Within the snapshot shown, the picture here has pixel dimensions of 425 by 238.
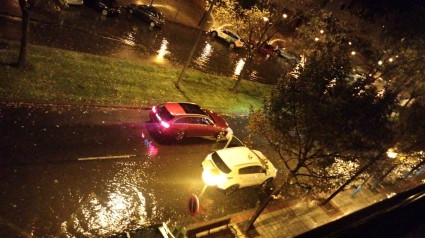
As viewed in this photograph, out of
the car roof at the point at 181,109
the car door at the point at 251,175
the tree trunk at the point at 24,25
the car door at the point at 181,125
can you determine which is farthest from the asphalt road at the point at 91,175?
the tree trunk at the point at 24,25

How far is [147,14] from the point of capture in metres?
30.9

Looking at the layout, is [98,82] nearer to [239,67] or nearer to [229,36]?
[239,67]

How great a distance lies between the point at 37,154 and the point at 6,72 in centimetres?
551

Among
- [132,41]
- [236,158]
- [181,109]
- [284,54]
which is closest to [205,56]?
[132,41]

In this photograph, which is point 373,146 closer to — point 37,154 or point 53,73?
point 37,154

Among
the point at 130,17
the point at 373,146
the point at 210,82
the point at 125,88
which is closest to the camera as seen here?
the point at 373,146

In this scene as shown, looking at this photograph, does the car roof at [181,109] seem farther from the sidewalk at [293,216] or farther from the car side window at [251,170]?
the sidewalk at [293,216]

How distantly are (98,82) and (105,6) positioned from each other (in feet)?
41.1

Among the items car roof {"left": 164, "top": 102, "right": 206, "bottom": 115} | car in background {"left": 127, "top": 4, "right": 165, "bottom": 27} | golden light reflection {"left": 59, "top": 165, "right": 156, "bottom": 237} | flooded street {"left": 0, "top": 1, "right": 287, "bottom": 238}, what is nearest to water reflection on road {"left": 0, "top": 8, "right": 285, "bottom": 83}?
flooded street {"left": 0, "top": 1, "right": 287, "bottom": 238}

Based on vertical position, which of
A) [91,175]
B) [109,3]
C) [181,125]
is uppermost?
[109,3]

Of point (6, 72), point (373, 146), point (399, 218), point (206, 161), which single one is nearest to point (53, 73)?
point (6, 72)

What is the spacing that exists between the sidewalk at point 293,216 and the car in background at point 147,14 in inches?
842

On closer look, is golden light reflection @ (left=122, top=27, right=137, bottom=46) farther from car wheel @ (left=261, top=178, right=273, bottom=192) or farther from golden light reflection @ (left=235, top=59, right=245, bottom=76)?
car wheel @ (left=261, top=178, right=273, bottom=192)

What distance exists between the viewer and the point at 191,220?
13.0 meters
